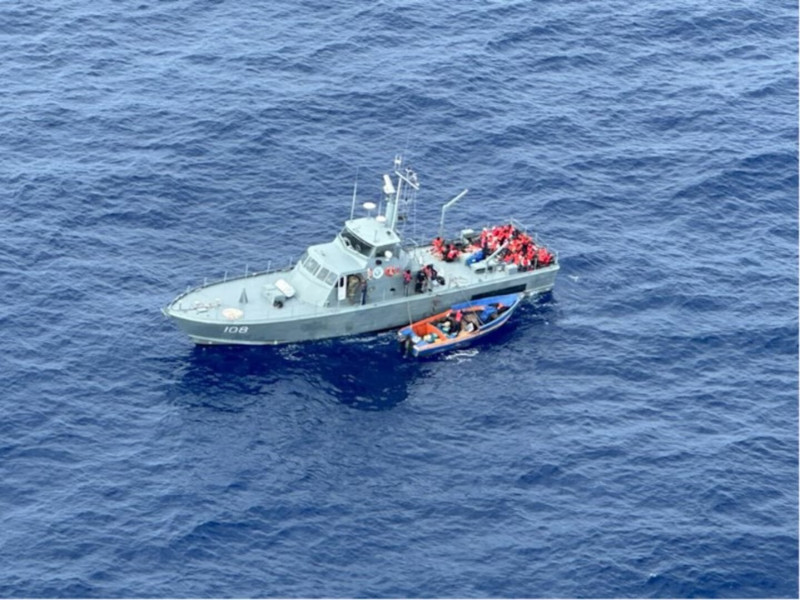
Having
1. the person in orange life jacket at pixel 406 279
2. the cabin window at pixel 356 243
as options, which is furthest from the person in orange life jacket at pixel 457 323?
the cabin window at pixel 356 243

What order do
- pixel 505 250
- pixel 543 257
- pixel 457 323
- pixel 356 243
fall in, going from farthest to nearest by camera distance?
A: pixel 505 250 < pixel 543 257 < pixel 457 323 < pixel 356 243

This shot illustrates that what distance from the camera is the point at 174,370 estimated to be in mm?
149625

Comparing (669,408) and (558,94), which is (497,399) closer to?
(669,408)

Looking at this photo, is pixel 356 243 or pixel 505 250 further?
pixel 505 250

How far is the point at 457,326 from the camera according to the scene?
156750mm

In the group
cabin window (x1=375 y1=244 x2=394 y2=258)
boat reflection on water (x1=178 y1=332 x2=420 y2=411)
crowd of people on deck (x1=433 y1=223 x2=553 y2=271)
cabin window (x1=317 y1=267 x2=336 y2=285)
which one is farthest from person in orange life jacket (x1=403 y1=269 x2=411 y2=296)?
cabin window (x1=317 y1=267 x2=336 y2=285)

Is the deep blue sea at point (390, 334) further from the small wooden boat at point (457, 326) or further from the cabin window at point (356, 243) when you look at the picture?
the cabin window at point (356, 243)

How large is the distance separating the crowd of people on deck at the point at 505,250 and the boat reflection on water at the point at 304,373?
41.0 feet

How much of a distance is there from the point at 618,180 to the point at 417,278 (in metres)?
31.0

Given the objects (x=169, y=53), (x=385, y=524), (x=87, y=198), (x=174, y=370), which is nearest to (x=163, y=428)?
(x=174, y=370)

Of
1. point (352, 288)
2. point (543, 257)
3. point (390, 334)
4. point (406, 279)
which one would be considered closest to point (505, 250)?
point (543, 257)

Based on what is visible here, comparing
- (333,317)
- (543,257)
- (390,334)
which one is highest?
(543,257)

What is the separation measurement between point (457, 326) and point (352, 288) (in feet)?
35.0

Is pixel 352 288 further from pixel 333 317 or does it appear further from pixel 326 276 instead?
pixel 333 317
